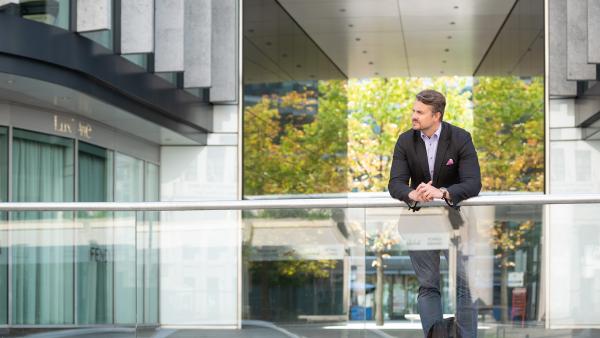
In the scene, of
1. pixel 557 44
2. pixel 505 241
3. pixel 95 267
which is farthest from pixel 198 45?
pixel 505 241

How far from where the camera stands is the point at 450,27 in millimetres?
27922

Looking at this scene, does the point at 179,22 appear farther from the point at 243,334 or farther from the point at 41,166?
the point at 243,334

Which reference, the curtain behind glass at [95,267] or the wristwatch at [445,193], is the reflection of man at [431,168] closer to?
the wristwatch at [445,193]

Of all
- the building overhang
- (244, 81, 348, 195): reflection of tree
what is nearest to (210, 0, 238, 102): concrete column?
(244, 81, 348, 195): reflection of tree

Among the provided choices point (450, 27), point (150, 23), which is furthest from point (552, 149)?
point (150, 23)

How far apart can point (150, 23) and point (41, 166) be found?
328 centimetres

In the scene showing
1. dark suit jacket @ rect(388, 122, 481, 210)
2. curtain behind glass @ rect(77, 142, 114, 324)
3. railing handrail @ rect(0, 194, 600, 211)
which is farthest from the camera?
curtain behind glass @ rect(77, 142, 114, 324)

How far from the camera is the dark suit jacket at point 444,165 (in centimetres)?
662

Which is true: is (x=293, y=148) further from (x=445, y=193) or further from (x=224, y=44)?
(x=445, y=193)

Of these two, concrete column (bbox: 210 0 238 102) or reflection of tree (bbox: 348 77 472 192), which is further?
reflection of tree (bbox: 348 77 472 192)

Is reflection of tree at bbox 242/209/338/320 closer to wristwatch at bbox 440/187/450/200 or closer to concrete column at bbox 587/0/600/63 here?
wristwatch at bbox 440/187/450/200

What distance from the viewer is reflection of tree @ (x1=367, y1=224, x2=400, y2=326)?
7.32 meters

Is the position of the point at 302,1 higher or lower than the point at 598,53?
higher

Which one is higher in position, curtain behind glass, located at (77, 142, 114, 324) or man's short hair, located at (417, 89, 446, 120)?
man's short hair, located at (417, 89, 446, 120)
